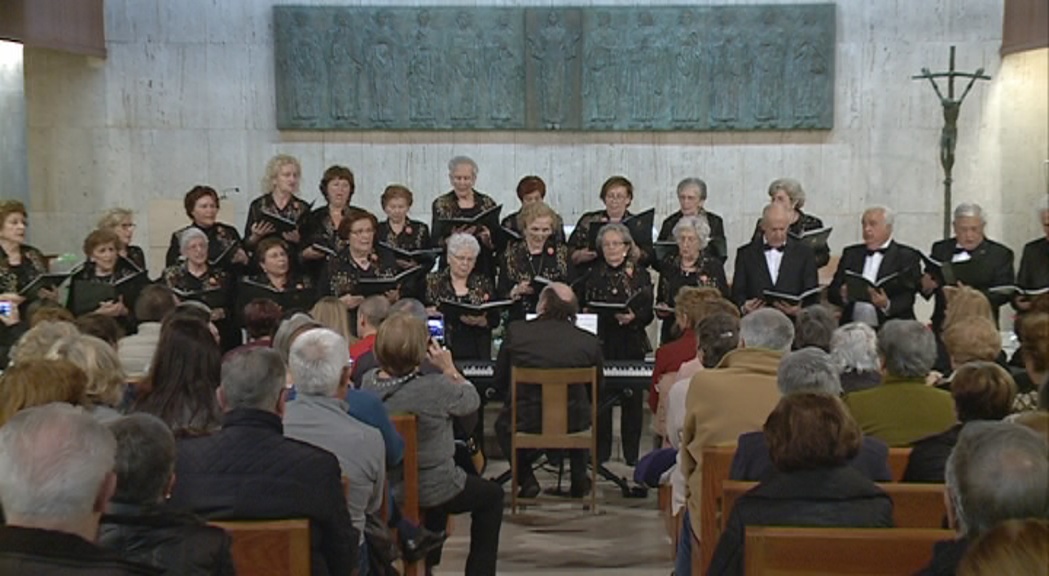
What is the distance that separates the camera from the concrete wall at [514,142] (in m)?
10.5

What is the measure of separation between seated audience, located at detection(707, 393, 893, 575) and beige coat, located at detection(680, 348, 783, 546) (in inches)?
38.0

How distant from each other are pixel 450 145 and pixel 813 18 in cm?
316

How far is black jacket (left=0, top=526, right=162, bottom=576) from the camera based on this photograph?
7.45ft

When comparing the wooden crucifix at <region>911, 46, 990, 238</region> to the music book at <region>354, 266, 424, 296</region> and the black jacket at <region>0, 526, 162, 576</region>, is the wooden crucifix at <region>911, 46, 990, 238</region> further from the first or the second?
the black jacket at <region>0, 526, 162, 576</region>

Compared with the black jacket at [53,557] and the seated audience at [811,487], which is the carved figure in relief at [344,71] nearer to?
the seated audience at [811,487]

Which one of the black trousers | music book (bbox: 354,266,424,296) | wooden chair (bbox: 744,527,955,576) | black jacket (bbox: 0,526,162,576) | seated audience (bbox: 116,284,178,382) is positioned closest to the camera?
black jacket (bbox: 0,526,162,576)

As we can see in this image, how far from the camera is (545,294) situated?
21.4ft

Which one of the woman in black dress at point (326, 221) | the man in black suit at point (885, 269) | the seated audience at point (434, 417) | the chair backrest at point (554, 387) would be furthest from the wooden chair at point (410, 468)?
the man in black suit at point (885, 269)

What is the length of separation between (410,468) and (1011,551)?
2.99 meters

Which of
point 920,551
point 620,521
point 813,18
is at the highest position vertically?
point 813,18

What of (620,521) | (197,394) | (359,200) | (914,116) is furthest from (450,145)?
(197,394)

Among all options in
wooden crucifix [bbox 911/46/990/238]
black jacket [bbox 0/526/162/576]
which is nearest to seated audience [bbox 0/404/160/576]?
black jacket [bbox 0/526/162/576]

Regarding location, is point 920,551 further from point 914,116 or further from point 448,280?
point 914,116

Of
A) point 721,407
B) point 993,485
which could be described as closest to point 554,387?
point 721,407
